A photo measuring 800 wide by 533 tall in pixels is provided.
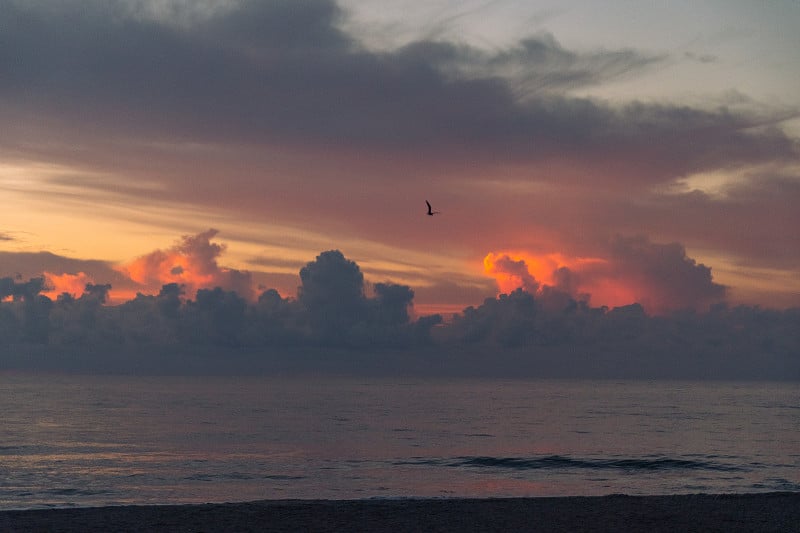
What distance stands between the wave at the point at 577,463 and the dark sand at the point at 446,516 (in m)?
18.8

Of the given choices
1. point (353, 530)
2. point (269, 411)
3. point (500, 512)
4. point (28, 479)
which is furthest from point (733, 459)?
point (269, 411)

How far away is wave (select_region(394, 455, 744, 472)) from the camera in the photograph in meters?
47.7

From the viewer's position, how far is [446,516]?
82.6ft

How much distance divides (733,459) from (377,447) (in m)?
24.7

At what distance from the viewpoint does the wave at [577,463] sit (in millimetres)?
47688

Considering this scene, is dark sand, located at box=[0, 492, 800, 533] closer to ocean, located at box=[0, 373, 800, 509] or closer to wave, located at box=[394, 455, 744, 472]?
ocean, located at box=[0, 373, 800, 509]

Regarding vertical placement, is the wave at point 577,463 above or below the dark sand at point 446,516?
below

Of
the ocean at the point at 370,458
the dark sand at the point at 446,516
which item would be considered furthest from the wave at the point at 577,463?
the dark sand at the point at 446,516

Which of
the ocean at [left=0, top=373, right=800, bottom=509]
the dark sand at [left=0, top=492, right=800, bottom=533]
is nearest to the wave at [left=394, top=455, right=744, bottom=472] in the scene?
the ocean at [left=0, top=373, right=800, bottom=509]

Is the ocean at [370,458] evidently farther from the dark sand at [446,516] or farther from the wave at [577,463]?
the dark sand at [446,516]

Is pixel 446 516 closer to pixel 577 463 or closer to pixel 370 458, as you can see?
pixel 370 458

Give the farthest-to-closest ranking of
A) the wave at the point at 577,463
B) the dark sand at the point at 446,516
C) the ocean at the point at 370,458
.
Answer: the wave at the point at 577,463 → the ocean at the point at 370,458 → the dark sand at the point at 446,516

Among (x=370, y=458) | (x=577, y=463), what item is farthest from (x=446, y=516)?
(x=577, y=463)

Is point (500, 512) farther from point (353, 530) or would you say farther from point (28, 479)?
point (28, 479)
